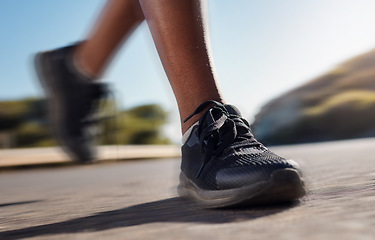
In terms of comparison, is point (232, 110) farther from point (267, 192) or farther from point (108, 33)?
point (108, 33)

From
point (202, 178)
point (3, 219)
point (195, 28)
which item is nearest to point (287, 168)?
point (202, 178)

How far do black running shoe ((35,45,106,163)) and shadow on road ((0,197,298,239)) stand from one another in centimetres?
88

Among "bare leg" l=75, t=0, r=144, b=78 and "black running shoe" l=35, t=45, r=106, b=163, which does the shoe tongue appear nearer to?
"bare leg" l=75, t=0, r=144, b=78

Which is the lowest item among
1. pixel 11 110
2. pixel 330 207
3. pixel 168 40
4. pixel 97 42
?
pixel 330 207

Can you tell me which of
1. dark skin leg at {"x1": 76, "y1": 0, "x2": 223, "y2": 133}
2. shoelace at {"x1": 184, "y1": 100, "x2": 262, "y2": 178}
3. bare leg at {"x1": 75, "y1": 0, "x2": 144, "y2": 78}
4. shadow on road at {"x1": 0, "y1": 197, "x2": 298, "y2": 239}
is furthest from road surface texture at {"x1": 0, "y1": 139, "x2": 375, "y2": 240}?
bare leg at {"x1": 75, "y1": 0, "x2": 144, "y2": 78}

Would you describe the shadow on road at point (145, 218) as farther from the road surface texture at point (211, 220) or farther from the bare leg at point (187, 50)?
the bare leg at point (187, 50)

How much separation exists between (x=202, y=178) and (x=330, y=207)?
24 cm

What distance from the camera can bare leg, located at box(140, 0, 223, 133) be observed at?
0.84m

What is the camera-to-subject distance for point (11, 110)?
1062 cm

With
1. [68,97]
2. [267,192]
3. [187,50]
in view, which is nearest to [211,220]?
[267,192]

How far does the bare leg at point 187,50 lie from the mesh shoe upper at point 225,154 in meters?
0.04

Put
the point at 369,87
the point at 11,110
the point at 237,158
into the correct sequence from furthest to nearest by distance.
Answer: the point at 369,87 → the point at 11,110 → the point at 237,158

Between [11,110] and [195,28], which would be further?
[11,110]

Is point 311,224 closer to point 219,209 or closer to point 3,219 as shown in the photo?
point 219,209
